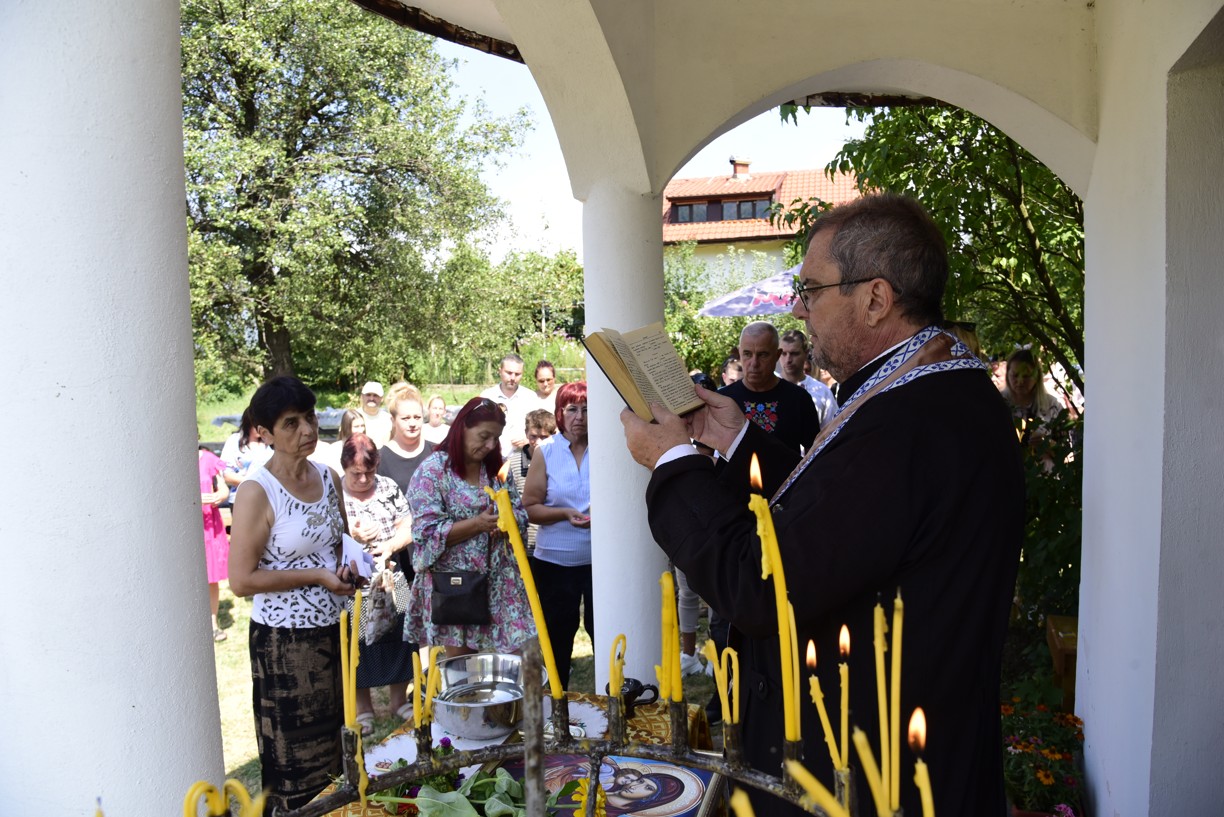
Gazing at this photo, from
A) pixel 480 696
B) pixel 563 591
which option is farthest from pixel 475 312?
pixel 480 696

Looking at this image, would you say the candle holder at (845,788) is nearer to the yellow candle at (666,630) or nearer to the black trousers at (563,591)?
the yellow candle at (666,630)

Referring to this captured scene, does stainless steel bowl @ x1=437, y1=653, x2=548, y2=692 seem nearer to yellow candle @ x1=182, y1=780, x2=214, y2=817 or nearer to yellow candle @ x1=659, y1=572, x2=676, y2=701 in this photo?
yellow candle @ x1=659, y1=572, x2=676, y2=701

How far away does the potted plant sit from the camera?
3.63 metres

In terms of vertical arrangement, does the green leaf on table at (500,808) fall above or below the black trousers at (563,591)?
above

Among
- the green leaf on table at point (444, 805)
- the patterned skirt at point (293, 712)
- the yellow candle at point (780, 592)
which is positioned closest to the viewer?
the yellow candle at point (780, 592)

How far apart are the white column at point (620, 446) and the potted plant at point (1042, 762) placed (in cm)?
145

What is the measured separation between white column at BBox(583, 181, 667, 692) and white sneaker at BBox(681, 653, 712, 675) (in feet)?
6.34

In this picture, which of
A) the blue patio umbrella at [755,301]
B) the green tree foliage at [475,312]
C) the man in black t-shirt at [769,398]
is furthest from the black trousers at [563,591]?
the green tree foliage at [475,312]

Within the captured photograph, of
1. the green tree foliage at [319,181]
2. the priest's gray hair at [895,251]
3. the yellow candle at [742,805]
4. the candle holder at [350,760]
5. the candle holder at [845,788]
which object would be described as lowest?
the candle holder at [350,760]

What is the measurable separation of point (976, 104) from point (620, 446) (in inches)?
80.8

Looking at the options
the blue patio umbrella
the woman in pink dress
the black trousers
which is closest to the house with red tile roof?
the blue patio umbrella

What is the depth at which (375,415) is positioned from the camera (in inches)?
338

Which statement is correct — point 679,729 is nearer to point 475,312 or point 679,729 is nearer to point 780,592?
point 780,592

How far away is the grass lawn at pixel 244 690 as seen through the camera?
5184 millimetres
